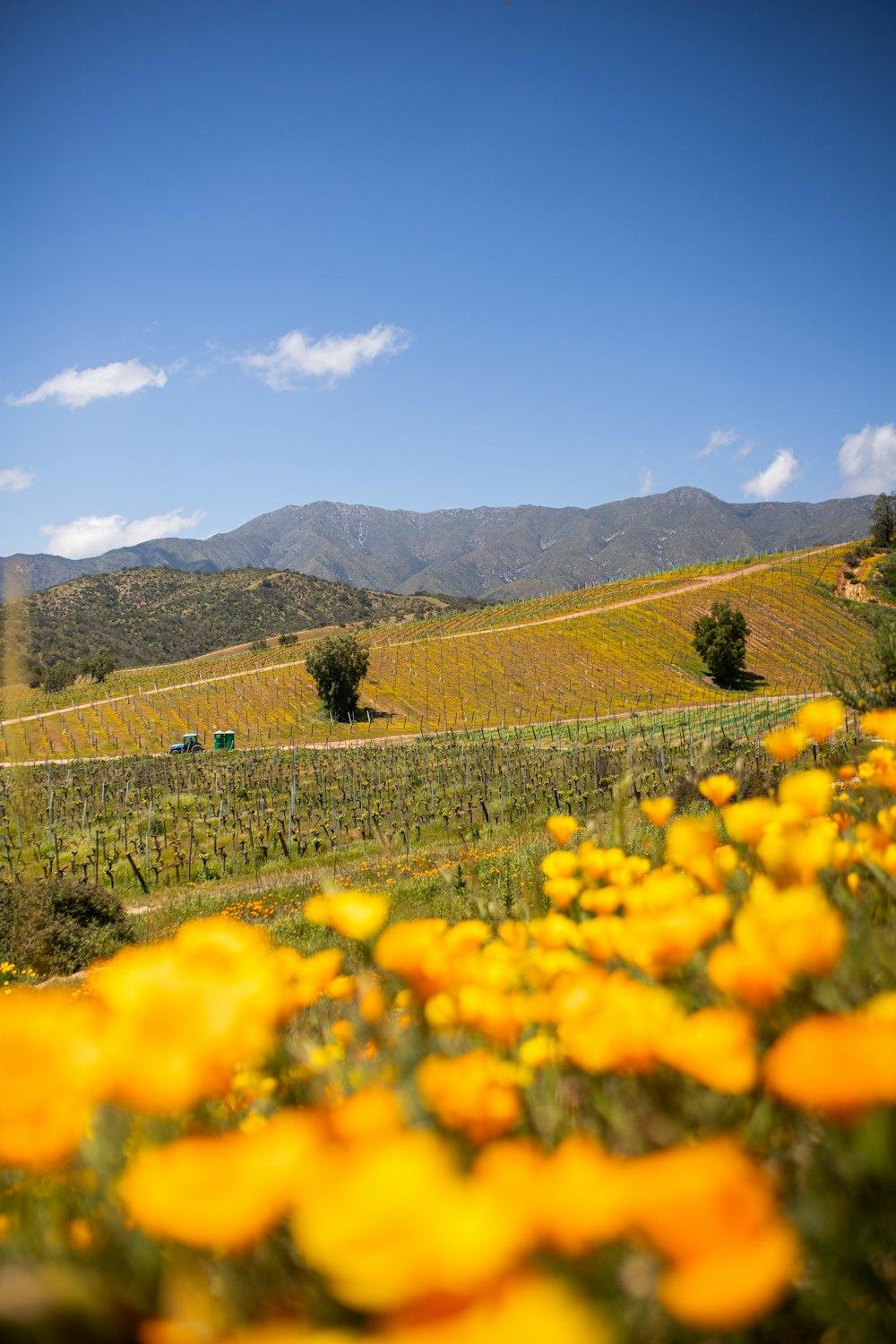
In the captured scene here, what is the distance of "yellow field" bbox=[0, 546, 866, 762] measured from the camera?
46.0m

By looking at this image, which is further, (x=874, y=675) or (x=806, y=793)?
(x=874, y=675)

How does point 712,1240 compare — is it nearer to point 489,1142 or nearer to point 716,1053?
point 716,1053

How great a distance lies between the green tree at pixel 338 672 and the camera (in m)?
47.8

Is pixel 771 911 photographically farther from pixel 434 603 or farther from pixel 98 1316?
pixel 434 603

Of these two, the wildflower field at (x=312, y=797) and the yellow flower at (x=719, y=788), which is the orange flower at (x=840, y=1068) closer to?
the yellow flower at (x=719, y=788)

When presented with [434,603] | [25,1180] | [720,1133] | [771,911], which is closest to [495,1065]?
[720,1133]

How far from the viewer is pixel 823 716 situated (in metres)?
1.93

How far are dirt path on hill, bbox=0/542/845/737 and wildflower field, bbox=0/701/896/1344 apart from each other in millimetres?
39995

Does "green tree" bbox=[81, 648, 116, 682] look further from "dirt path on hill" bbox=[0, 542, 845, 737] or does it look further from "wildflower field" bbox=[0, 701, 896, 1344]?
"wildflower field" bbox=[0, 701, 896, 1344]

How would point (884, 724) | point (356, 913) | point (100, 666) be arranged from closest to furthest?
point (356, 913) → point (884, 724) → point (100, 666)

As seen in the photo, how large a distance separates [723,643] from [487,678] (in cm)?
1805

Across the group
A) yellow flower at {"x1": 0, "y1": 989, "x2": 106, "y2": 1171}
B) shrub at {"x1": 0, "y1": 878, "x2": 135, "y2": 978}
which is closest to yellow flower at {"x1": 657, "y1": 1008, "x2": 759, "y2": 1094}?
yellow flower at {"x1": 0, "y1": 989, "x2": 106, "y2": 1171}

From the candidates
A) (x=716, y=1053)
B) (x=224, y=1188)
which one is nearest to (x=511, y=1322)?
(x=224, y=1188)

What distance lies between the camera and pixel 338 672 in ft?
157
